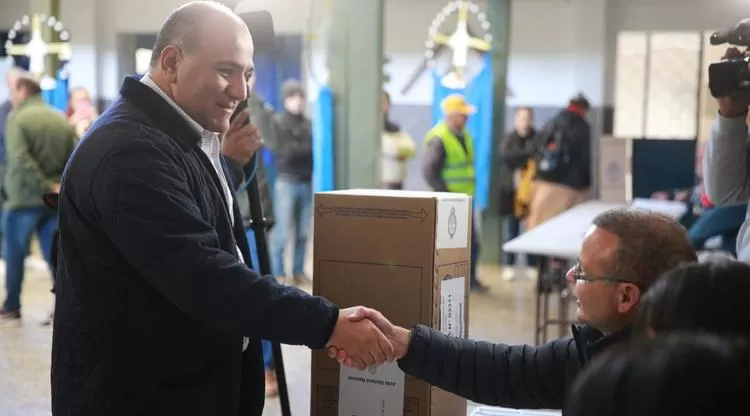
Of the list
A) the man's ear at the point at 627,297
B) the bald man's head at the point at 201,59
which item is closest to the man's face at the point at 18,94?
the bald man's head at the point at 201,59

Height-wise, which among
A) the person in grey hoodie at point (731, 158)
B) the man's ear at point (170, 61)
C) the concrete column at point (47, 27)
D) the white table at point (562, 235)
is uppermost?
the concrete column at point (47, 27)

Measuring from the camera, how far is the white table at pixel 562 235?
4.08m

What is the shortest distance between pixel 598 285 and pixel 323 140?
4.89 m

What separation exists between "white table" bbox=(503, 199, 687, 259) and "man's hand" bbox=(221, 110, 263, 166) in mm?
1461

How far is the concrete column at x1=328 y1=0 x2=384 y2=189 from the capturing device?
614cm

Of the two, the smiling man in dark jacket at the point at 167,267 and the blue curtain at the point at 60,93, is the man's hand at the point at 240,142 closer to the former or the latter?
the smiling man in dark jacket at the point at 167,267

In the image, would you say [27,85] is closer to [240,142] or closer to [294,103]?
[294,103]

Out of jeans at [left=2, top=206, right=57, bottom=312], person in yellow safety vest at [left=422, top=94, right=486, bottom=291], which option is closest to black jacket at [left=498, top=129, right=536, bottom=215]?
person in yellow safety vest at [left=422, top=94, right=486, bottom=291]

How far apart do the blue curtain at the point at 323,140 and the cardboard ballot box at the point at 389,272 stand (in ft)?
14.6

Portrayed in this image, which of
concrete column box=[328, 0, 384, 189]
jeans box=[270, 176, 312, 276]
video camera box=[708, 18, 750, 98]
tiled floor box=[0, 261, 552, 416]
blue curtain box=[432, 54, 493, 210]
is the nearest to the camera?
video camera box=[708, 18, 750, 98]

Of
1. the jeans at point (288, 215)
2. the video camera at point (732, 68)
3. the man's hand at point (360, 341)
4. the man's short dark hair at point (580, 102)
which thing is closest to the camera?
the man's hand at point (360, 341)

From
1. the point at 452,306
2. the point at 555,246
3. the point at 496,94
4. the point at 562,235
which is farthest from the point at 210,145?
the point at 496,94

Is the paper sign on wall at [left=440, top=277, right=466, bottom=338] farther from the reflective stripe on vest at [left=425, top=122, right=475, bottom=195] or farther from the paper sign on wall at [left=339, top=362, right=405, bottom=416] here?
the reflective stripe on vest at [left=425, top=122, right=475, bottom=195]

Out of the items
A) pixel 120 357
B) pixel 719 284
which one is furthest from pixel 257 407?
pixel 719 284
